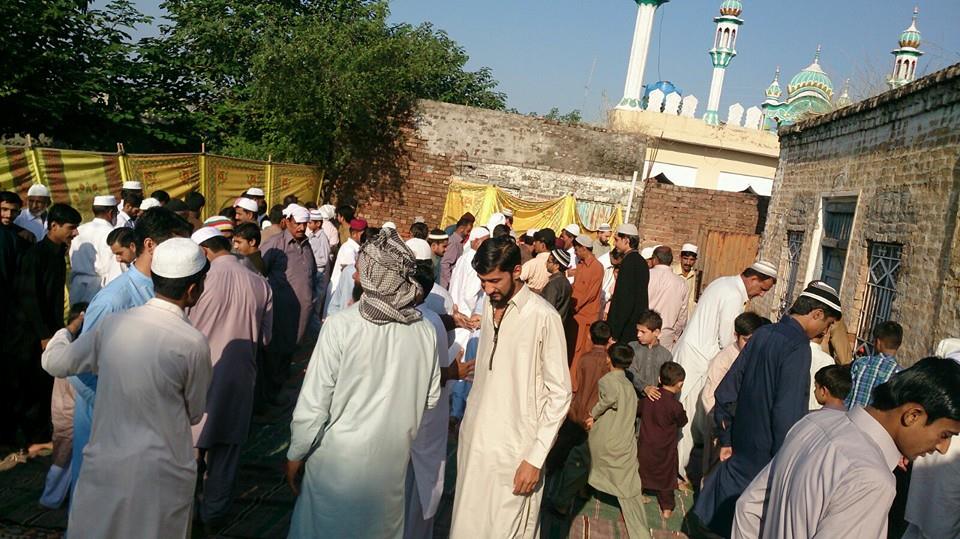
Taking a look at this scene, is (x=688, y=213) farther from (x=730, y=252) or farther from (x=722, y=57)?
(x=722, y=57)

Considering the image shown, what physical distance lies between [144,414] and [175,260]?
1.98 ft

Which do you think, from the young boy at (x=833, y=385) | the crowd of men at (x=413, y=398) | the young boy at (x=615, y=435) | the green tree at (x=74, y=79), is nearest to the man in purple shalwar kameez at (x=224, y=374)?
the crowd of men at (x=413, y=398)

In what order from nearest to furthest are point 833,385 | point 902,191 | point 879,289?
point 833,385 < point 902,191 < point 879,289

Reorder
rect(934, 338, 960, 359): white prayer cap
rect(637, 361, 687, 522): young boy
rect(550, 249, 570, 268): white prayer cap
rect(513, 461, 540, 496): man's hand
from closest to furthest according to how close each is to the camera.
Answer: rect(513, 461, 540, 496): man's hand < rect(934, 338, 960, 359): white prayer cap < rect(637, 361, 687, 522): young boy < rect(550, 249, 570, 268): white prayer cap

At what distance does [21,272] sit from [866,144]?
8817mm

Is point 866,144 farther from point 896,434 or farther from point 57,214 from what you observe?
point 57,214

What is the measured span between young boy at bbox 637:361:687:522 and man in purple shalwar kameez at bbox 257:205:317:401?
3279 millimetres

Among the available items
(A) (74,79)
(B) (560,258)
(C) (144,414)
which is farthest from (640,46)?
(C) (144,414)

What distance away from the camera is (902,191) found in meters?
7.44

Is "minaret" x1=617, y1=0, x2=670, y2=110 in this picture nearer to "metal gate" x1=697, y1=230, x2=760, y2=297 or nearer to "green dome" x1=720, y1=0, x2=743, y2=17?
"green dome" x1=720, y1=0, x2=743, y2=17

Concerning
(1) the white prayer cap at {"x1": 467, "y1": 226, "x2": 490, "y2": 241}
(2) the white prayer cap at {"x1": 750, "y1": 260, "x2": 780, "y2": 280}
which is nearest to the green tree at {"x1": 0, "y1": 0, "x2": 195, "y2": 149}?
(1) the white prayer cap at {"x1": 467, "y1": 226, "x2": 490, "y2": 241}

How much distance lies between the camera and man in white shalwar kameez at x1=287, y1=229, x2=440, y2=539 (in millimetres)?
2865

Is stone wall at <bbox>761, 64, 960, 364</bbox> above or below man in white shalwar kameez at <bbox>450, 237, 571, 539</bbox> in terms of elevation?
above

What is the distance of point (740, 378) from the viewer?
4.27 metres
